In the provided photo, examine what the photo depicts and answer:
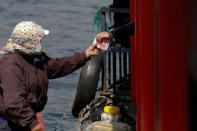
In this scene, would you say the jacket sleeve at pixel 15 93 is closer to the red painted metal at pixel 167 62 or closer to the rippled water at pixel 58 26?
the red painted metal at pixel 167 62

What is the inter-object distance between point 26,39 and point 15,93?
42cm

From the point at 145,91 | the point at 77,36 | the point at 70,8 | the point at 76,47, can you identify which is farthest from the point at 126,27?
the point at 70,8

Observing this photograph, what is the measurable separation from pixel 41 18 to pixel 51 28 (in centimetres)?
168

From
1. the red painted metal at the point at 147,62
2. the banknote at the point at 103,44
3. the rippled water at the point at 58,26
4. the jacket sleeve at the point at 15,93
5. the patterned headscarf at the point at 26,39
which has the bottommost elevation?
the rippled water at the point at 58,26

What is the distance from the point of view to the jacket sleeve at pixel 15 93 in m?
3.02

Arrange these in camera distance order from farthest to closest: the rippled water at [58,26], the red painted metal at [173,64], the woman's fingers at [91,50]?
the rippled water at [58,26] → the woman's fingers at [91,50] → the red painted metal at [173,64]

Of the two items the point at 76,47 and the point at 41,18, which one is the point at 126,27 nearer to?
the point at 76,47

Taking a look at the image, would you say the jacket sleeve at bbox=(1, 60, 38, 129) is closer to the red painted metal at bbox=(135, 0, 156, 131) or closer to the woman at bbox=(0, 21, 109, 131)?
the woman at bbox=(0, 21, 109, 131)

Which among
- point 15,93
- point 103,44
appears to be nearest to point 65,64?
point 103,44

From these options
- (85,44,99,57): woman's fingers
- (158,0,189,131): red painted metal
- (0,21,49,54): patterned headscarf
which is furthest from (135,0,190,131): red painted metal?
(85,44,99,57): woman's fingers

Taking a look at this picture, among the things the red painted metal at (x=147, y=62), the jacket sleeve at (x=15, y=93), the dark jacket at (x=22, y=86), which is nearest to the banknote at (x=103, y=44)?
the dark jacket at (x=22, y=86)

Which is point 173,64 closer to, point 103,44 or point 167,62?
point 167,62

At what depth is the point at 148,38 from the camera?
730mm

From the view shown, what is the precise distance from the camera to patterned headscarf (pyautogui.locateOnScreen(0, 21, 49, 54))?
3189 millimetres
